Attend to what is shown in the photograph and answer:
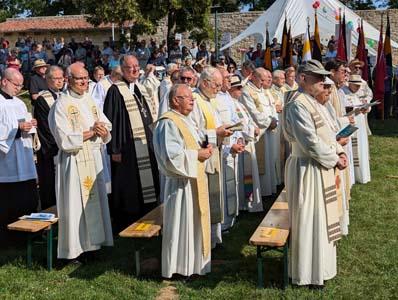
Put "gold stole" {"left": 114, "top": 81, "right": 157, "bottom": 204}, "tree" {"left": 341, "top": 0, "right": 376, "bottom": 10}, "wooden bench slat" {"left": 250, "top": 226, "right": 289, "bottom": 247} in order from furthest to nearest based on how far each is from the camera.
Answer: "tree" {"left": 341, "top": 0, "right": 376, "bottom": 10}
"gold stole" {"left": 114, "top": 81, "right": 157, "bottom": 204}
"wooden bench slat" {"left": 250, "top": 226, "right": 289, "bottom": 247}

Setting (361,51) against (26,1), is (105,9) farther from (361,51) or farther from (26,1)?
(26,1)

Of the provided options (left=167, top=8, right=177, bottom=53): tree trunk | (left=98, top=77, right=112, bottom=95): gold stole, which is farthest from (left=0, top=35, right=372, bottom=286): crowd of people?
(left=167, top=8, right=177, bottom=53): tree trunk

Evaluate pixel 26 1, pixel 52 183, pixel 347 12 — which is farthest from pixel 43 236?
pixel 26 1

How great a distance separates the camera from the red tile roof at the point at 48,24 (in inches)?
1761

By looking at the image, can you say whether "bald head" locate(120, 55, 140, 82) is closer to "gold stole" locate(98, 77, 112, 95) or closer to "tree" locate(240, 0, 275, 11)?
"gold stole" locate(98, 77, 112, 95)

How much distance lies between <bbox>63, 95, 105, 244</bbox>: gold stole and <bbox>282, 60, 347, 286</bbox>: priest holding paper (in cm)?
206

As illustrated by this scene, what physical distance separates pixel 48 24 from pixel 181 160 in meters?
43.7

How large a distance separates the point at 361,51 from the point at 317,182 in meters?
10.9

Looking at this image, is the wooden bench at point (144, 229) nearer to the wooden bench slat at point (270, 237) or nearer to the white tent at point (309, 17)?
the wooden bench slat at point (270, 237)

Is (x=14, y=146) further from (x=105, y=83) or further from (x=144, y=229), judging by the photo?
(x=105, y=83)

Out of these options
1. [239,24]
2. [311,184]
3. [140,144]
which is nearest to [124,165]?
[140,144]

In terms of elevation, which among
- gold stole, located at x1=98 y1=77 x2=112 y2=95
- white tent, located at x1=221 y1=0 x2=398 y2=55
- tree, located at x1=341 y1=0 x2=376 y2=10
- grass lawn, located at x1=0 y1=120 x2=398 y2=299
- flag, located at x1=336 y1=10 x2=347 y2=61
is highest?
tree, located at x1=341 y1=0 x2=376 y2=10

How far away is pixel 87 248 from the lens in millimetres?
5969

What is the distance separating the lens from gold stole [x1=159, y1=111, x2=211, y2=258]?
526 cm
